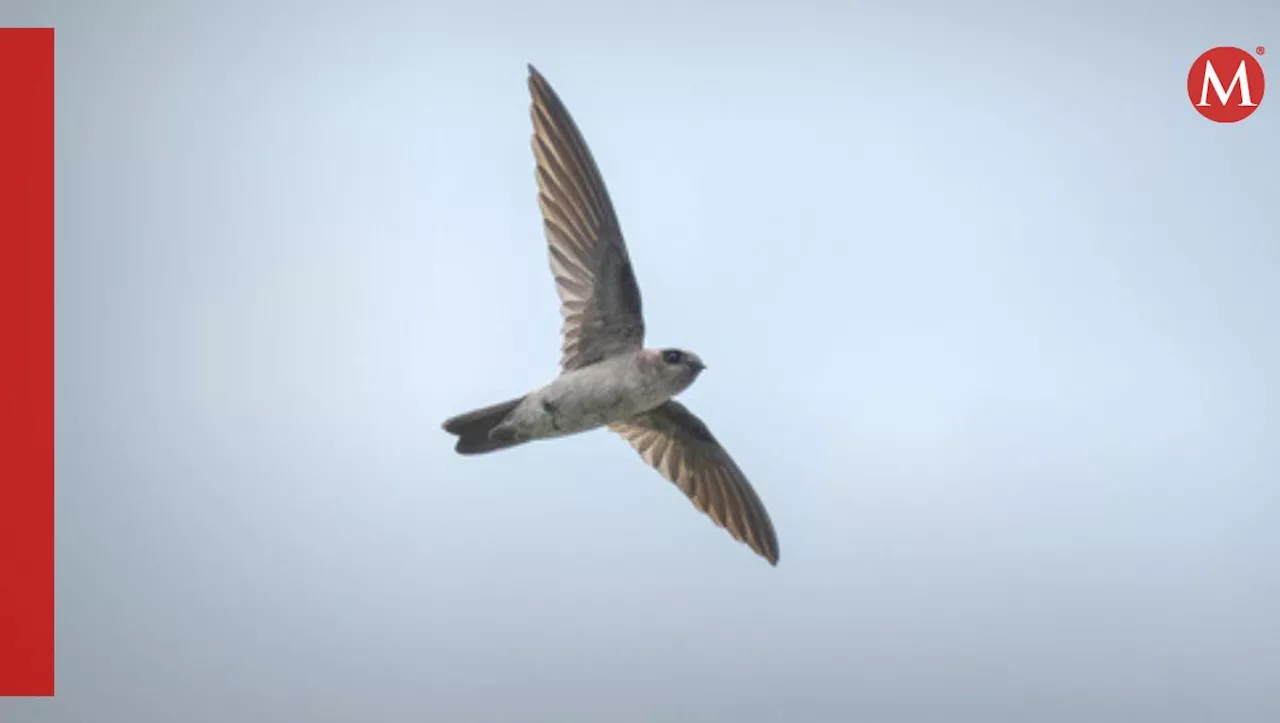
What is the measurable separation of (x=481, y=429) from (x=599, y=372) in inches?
22.7

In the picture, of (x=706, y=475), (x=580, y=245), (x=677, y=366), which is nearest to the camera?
(x=677, y=366)

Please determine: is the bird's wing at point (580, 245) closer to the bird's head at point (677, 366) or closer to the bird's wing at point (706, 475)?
the bird's head at point (677, 366)

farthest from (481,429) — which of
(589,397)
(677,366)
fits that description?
(677,366)

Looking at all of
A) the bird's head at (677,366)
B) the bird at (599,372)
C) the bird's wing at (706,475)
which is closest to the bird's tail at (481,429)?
the bird at (599,372)

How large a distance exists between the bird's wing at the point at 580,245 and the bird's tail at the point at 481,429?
15.0 inches

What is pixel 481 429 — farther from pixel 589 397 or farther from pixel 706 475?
pixel 706 475

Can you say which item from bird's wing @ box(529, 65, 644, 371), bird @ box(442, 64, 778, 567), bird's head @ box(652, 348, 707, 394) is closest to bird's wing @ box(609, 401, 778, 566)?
bird @ box(442, 64, 778, 567)

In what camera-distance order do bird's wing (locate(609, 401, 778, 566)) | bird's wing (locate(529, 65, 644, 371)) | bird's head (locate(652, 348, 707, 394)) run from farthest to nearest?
1. bird's wing (locate(609, 401, 778, 566))
2. bird's wing (locate(529, 65, 644, 371))
3. bird's head (locate(652, 348, 707, 394))

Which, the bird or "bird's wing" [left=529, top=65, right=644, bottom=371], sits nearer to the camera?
the bird

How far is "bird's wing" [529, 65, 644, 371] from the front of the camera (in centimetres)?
634

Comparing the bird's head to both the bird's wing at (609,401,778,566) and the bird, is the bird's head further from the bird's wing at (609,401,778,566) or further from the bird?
the bird's wing at (609,401,778,566)

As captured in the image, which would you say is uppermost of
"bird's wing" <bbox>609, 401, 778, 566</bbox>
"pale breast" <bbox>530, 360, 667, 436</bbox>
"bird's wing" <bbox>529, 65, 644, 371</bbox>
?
"bird's wing" <bbox>529, 65, 644, 371</bbox>

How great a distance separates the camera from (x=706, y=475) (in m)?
7.16

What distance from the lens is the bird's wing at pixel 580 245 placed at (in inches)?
250
